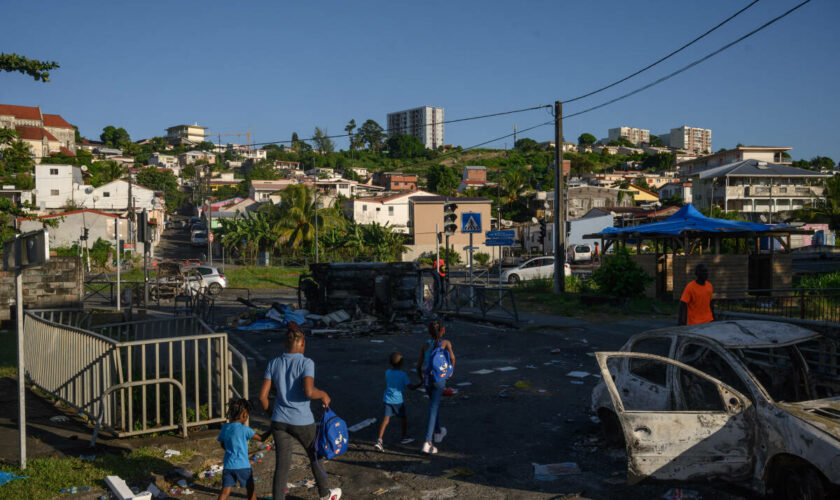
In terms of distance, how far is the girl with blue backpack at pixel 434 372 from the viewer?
695 cm

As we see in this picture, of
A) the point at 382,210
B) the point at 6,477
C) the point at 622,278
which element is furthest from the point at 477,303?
the point at 382,210

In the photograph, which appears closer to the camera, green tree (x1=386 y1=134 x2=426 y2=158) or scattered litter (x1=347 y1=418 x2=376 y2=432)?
scattered litter (x1=347 y1=418 x2=376 y2=432)

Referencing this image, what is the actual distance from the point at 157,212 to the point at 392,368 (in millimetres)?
71688

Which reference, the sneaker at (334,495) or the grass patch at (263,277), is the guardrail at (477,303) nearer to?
the sneaker at (334,495)

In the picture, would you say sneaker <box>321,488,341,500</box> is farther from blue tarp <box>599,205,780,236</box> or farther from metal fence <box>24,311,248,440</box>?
blue tarp <box>599,205,780,236</box>

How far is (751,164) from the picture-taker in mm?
67625

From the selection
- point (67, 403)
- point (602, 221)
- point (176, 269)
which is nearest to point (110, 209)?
point (176, 269)

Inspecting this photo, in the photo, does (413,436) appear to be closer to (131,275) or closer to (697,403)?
(697,403)

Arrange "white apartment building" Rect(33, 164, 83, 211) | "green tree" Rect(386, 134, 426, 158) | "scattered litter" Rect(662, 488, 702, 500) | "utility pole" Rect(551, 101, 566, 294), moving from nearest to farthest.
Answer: "scattered litter" Rect(662, 488, 702, 500), "utility pole" Rect(551, 101, 566, 294), "white apartment building" Rect(33, 164, 83, 211), "green tree" Rect(386, 134, 426, 158)

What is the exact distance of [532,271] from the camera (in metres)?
33.7

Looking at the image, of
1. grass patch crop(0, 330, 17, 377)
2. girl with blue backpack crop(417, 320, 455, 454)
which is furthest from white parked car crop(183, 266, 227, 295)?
girl with blue backpack crop(417, 320, 455, 454)

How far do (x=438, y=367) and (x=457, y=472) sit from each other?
45.3 inches

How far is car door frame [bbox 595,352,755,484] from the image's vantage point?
5141 millimetres

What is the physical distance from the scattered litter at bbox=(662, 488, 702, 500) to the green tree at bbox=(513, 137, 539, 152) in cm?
17532
